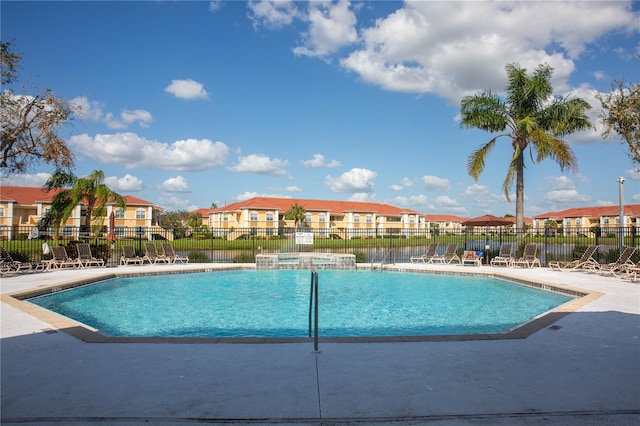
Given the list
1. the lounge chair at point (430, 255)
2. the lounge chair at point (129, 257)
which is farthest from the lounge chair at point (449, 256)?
the lounge chair at point (129, 257)

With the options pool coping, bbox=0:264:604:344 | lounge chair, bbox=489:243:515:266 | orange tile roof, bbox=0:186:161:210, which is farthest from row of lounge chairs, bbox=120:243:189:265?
orange tile roof, bbox=0:186:161:210

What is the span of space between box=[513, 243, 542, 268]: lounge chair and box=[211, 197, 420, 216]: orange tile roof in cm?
4385

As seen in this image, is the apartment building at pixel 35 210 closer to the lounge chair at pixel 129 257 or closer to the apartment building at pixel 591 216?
the lounge chair at pixel 129 257

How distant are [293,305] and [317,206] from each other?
55.5 meters

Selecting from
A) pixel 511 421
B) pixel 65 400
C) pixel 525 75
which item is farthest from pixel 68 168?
pixel 525 75

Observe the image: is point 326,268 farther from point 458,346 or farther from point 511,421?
point 511,421

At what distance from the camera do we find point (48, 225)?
1867 cm

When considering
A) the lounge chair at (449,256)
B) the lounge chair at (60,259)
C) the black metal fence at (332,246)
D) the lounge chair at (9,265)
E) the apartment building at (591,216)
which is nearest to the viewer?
the lounge chair at (9,265)

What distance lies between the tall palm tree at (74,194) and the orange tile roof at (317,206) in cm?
3891

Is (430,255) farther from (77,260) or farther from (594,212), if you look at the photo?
(594,212)

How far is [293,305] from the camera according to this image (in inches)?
406

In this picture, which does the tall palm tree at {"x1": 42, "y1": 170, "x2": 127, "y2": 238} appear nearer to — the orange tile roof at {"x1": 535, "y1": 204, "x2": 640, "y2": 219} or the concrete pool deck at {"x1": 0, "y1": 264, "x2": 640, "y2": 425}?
the concrete pool deck at {"x1": 0, "y1": 264, "x2": 640, "y2": 425}

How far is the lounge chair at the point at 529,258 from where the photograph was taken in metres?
17.0

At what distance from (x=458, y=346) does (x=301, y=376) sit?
6.97 feet
